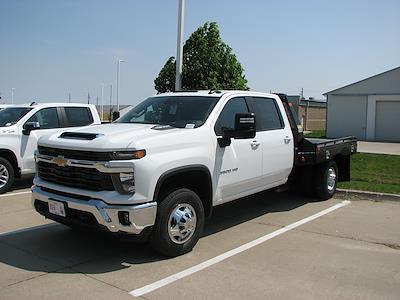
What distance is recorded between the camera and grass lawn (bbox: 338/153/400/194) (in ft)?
31.6

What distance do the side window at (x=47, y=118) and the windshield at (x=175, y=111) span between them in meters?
4.11

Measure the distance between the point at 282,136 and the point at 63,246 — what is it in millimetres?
3651

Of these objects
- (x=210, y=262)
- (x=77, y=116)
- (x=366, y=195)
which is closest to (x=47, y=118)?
(x=77, y=116)

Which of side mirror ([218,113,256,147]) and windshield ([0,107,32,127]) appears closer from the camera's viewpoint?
side mirror ([218,113,256,147])

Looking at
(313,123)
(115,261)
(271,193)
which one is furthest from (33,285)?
(313,123)

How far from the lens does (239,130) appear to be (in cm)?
573

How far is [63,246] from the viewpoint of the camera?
18.8 feet

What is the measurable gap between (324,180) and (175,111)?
12.3 ft

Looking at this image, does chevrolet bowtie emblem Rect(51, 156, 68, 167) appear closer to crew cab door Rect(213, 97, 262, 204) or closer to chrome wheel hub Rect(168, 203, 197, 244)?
chrome wheel hub Rect(168, 203, 197, 244)

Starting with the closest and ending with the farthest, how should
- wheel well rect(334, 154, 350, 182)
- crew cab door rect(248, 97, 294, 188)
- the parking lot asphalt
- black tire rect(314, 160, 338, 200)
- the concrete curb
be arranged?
the parking lot asphalt, crew cab door rect(248, 97, 294, 188), black tire rect(314, 160, 338, 200), the concrete curb, wheel well rect(334, 154, 350, 182)

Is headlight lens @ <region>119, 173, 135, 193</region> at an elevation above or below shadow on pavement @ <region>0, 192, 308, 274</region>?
above

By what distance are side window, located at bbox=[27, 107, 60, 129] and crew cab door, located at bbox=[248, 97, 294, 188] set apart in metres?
5.26

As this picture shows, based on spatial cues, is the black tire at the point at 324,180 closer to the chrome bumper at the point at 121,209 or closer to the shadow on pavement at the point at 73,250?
the shadow on pavement at the point at 73,250

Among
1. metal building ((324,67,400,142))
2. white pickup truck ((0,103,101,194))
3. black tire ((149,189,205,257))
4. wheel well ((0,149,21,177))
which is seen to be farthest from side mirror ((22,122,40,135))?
metal building ((324,67,400,142))
